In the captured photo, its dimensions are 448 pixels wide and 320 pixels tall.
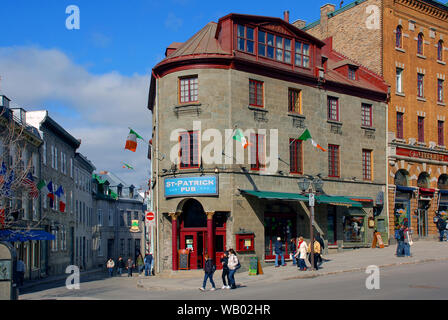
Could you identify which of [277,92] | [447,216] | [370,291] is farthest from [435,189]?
[370,291]

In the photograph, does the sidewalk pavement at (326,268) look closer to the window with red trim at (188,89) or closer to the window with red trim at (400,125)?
the window with red trim at (400,125)

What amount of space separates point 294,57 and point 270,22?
2655 mm

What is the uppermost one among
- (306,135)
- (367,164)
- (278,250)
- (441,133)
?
(441,133)

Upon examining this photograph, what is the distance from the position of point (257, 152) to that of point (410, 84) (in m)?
15.5

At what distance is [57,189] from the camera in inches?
1533

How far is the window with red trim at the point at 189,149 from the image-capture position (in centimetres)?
2936

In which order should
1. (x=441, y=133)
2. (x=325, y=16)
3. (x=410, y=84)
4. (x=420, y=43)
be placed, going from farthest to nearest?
1. (x=325, y=16)
2. (x=441, y=133)
3. (x=420, y=43)
4. (x=410, y=84)

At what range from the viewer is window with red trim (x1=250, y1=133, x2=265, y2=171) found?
30156 millimetres

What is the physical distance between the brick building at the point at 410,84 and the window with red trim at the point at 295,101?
8.18 meters

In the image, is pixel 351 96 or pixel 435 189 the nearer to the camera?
pixel 351 96

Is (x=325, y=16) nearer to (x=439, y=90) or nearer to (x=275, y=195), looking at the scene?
(x=439, y=90)

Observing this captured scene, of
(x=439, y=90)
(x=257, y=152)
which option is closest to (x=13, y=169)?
(x=257, y=152)

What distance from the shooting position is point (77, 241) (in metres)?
54.7
